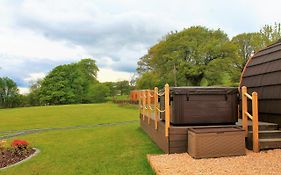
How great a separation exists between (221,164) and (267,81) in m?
3.25

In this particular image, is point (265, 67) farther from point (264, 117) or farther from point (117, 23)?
point (117, 23)

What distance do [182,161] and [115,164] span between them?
139 cm

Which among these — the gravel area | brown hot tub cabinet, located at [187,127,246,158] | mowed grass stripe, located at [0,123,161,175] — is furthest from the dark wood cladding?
mowed grass stripe, located at [0,123,161,175]

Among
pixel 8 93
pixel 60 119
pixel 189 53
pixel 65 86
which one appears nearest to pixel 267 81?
pixel 60 119

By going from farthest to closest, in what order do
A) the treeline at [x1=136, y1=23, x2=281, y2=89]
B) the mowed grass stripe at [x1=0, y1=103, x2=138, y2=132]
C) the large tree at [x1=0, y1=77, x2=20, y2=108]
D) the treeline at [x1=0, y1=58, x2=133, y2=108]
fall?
the treeline at [x1=0, y1=58, x2=133, y2=108]
the large tree at [x1=0, y1=77, x2=20, y2=108]
the treeline at [x1=136, y1=23, x2=281, y2=89]
the mowed grass stripe at [x1=0, y1=103, x2=138, y2=132]

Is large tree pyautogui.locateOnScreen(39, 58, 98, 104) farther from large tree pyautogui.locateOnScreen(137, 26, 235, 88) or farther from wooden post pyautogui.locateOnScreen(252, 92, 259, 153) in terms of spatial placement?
wooden post pyautogui.locateOnScreen(252, 92, 259, 153)

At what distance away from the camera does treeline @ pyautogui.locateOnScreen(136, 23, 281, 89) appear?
96.8ft

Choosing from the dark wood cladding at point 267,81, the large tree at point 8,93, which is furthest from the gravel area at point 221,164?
the large tree at point 8,93

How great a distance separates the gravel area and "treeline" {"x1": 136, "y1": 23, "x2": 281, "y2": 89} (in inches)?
949

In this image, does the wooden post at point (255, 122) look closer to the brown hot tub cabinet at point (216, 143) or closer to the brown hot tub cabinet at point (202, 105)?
the brown hot tub cabinet at point (216, 143)

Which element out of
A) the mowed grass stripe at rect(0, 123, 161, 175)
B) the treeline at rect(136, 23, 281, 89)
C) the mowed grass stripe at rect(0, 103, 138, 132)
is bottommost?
the mowed grass stripe at rect(0, 103, 138, 132)

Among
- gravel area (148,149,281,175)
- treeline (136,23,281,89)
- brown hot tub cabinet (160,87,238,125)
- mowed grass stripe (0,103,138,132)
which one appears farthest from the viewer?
treeline (136,23,281,89)

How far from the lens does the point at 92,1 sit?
11.5m

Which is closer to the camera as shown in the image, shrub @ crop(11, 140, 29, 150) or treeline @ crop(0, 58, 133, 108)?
shrub @ crop(11, 140, 29, 150)
